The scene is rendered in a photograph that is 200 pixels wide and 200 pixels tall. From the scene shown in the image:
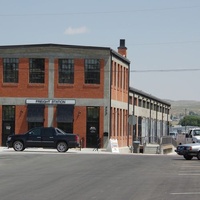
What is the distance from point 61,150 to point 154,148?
20.6 metres

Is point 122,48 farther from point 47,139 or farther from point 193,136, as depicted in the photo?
point 47,139

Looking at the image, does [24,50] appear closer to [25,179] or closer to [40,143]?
[40,143]

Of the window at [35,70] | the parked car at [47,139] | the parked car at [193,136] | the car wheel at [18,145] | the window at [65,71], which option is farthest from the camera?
the window at [35,70]

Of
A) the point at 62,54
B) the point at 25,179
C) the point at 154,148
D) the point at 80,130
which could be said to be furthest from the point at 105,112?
the point at 25,179

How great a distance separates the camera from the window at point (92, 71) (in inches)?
2205

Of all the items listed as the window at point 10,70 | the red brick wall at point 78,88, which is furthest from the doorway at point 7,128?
the red brick wall at point 78,88

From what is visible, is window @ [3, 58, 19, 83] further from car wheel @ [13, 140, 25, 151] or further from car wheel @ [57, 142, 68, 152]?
car wheel @ [57, 142, 68, 152]

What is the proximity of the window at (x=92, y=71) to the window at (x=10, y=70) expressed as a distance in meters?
6.17

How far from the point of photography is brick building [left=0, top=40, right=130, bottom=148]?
55500 mm

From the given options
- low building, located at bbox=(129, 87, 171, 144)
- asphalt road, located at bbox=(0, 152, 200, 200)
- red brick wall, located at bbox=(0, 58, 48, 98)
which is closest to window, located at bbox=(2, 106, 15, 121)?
red brick wall, located at bbox=(0, 58, 48, 98)

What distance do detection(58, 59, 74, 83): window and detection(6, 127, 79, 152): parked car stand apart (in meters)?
11.9

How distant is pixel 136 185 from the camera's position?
1989 cm

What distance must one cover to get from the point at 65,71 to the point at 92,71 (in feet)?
7.74

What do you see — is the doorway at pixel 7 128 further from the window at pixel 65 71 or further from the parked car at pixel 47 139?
the parked car at pixel 47 139
